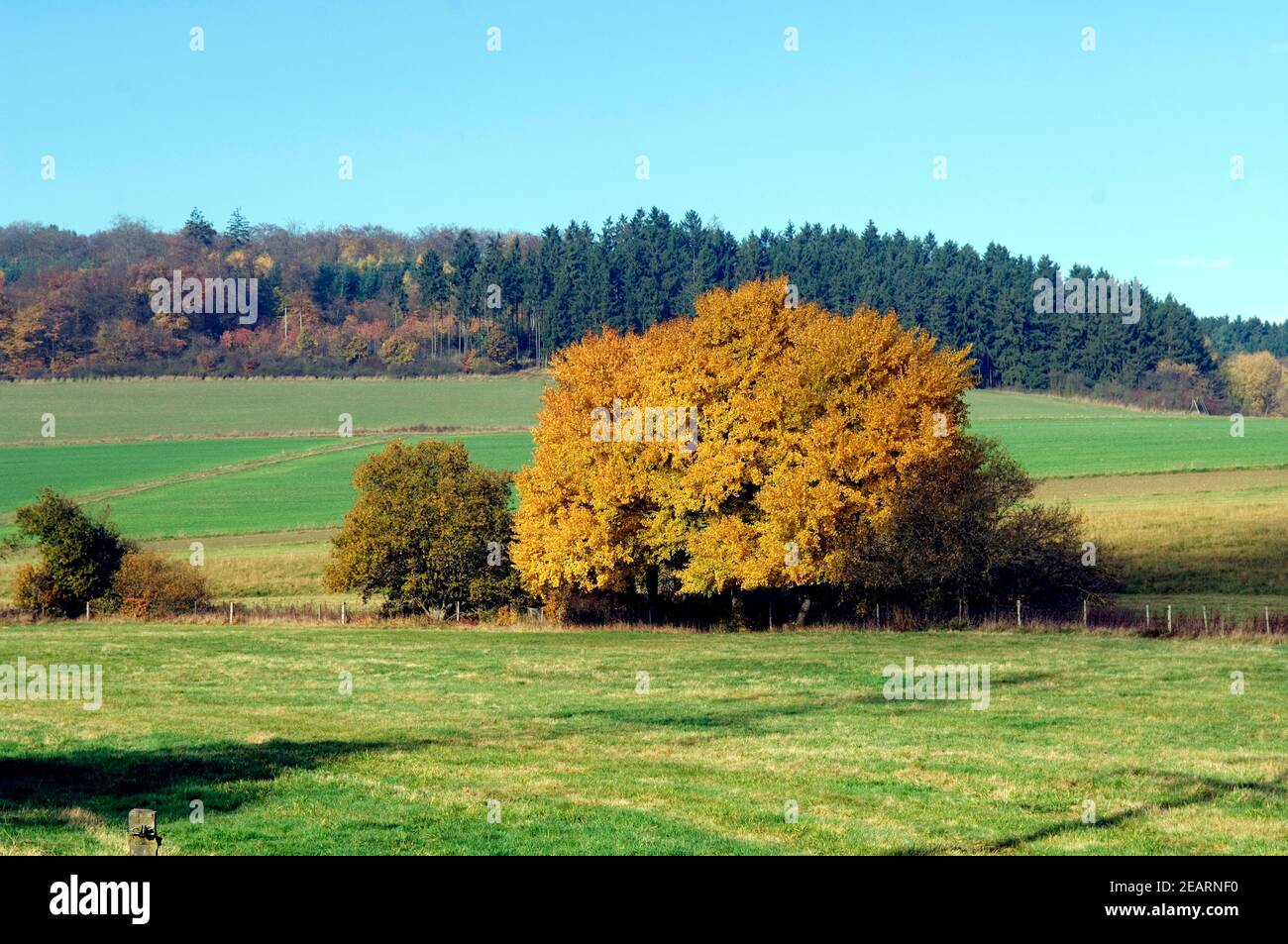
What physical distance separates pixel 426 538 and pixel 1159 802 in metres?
38.3

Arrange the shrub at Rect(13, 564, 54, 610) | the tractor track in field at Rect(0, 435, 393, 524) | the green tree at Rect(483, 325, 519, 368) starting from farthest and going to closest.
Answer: the green tree at Rect(483, 325, 519, 368) → the tractor track in field at Rect(0, 435, 393, 524) → the shrub at Rect(13, 564, 54, 610)

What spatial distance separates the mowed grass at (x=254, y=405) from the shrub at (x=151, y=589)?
209ft

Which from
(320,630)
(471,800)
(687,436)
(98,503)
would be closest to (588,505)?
(687,436)

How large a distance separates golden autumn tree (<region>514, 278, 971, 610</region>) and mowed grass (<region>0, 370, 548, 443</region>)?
6714cm

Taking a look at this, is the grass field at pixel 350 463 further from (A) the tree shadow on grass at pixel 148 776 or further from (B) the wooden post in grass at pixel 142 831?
(B) the wooden post in grass at pixel 142 831

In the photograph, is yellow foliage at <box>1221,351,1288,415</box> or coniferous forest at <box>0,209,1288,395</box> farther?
yellow foliage at <box>1221,351,1288,415</box>

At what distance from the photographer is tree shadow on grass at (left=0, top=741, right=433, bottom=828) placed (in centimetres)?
1664

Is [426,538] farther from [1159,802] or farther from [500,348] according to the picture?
[500,348]

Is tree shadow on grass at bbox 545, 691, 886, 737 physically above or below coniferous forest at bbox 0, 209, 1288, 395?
below

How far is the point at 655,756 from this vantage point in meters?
21.3

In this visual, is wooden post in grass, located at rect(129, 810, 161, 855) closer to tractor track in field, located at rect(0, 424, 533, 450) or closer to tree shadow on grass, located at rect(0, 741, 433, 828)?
tree shadow on grass, located at rect(0, 741, 433, 828)

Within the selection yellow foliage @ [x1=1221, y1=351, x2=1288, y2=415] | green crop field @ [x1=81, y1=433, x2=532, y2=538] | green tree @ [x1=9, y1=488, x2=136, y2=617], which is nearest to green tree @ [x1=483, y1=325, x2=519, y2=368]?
green crop field @ [x1=81, y1=433, x2=532, y2=538]

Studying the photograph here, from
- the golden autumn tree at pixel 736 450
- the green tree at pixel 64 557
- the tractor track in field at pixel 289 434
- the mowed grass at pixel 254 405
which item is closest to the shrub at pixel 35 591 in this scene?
the green tree at pixel 64 557
